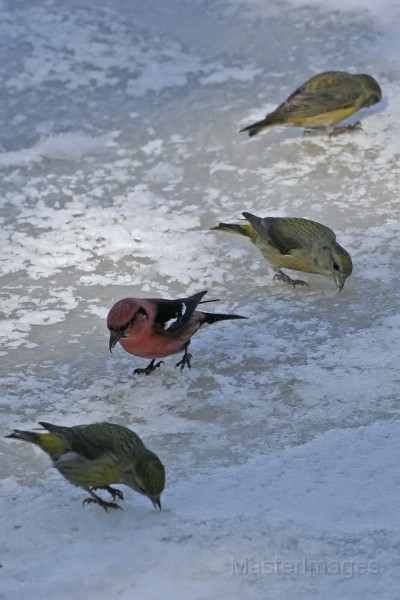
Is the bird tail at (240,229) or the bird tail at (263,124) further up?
the bird tail at (263,124)

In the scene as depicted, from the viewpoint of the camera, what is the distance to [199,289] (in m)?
6.10

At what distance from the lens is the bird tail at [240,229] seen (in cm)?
633

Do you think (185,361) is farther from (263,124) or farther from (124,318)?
(263,124)

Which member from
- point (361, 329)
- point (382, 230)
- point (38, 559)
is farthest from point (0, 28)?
point (38, 559)

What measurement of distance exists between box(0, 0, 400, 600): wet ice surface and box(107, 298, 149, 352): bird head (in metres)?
0.33

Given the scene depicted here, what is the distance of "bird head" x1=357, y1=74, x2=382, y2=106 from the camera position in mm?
7504

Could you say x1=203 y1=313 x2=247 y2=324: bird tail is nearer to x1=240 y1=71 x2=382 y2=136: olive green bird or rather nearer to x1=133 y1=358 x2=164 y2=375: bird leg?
x1=133 y1=358 x2=164 y2=375: bird leg

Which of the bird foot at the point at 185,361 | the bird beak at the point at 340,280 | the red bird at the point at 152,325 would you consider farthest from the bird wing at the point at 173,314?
the bird beak at the point at 340,280

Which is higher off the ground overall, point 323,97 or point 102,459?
point 323,97

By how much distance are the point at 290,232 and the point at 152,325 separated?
133 centimetres

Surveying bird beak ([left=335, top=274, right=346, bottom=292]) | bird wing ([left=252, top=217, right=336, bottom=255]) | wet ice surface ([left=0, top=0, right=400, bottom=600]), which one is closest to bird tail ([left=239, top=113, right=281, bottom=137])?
wet ice surface ([left=0, top=0, right=400, bottom=600])

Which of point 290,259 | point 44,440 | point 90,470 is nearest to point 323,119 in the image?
point 290,259

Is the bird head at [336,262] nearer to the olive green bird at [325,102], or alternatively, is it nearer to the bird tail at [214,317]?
the bird tail at [214,317]

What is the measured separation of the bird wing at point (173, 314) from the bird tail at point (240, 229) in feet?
3.73
